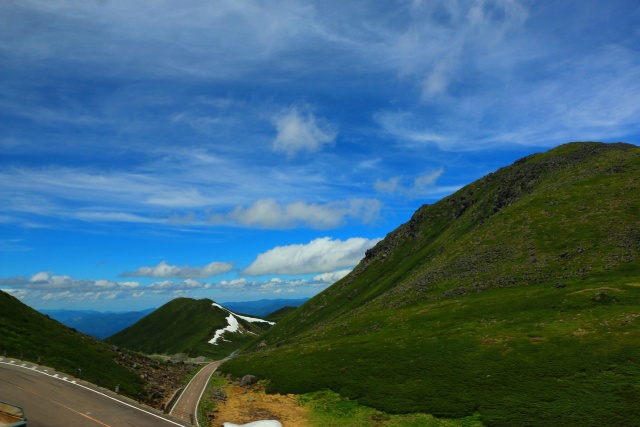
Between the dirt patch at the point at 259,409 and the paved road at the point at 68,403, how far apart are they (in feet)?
38.8

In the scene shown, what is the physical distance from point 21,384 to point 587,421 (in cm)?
7622

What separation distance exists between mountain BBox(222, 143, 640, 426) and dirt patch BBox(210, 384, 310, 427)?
4.57 meters

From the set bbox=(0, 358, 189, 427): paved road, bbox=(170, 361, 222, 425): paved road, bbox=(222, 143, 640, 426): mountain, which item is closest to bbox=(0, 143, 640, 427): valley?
bbox=(222, 143, 640, 426): mountain

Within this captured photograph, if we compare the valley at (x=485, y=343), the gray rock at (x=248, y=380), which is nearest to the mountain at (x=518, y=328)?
the valley at (x=485, y=343)

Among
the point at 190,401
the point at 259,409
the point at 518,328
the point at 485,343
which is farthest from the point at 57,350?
the point at 518,328

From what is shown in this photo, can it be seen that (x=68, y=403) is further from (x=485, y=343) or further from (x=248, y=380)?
(x=485, y=343)

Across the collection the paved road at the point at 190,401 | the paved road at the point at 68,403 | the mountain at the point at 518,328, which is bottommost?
the paved road at the point at 190,401

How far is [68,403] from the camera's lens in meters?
51.0

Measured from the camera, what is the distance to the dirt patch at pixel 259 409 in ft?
196

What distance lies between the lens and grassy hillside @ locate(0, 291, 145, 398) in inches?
2916

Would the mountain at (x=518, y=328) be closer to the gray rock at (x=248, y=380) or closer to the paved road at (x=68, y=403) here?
the gray rock at (x=248, y=380)

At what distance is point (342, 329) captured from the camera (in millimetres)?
114750

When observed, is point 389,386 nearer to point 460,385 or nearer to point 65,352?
point 460,385

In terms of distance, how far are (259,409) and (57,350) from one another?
5077 centimetres
